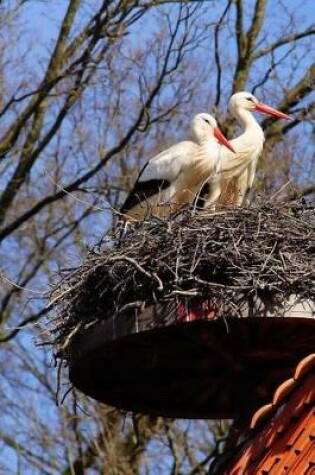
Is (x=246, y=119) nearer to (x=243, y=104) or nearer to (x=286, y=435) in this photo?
(x=243, y=104)

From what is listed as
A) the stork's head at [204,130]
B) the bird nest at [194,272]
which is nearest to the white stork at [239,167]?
the stork's head at [204,130]

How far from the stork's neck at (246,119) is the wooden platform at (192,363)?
9.46ft

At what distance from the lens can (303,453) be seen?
14.0 ft

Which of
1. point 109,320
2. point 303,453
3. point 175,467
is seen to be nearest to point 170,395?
point 109,320

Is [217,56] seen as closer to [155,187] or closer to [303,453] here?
[155,187]

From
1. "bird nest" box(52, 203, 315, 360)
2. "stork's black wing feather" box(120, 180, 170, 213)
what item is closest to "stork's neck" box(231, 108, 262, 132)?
"stork's black wing feather" box(120, 180, 170, 213)

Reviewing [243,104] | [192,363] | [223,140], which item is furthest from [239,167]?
[192,363]

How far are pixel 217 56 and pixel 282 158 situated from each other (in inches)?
50.9

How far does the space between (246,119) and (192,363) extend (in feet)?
10.6

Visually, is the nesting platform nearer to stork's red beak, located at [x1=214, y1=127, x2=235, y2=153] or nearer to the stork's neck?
stork's red beak, located at [x1=214, y1=127, x2=235, y2=153]

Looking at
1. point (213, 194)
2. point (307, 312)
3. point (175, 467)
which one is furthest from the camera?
point (175, 467)

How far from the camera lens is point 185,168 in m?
8.05

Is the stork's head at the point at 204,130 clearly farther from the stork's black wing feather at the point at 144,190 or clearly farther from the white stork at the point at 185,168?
the stork's black wing feather at the point at 144,190

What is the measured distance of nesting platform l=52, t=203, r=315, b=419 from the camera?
5.01 meters
